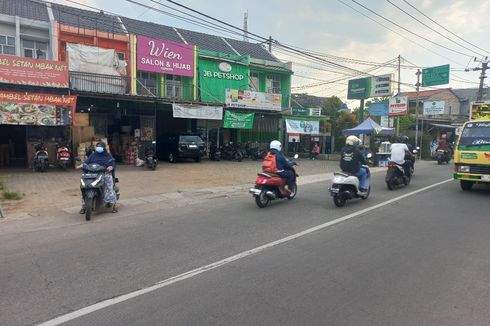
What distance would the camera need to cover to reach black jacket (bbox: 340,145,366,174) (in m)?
9.55

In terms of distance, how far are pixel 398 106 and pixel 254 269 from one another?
25641mm

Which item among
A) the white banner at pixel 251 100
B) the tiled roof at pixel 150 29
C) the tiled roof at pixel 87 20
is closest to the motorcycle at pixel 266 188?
the white banner at pixel 251 100

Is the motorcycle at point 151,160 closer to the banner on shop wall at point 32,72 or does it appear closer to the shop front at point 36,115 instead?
the shop front at point 36,115

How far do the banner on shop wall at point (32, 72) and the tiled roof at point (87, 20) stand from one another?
213 inches

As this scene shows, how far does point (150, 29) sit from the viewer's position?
83.3 feet

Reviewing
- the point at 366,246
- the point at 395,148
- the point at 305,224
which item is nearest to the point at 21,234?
the point at 305,224

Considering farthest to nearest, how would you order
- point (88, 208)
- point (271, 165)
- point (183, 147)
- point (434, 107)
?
point (434, 107) < point (183, 147) < point (271, 165) < point (88, 208)

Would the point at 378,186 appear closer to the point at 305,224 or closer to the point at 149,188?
the point at 305,224

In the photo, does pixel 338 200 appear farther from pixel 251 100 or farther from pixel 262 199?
pixel 251 100

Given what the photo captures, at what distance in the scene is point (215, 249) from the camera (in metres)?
5.96

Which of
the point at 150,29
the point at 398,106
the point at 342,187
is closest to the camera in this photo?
the point at 342,187

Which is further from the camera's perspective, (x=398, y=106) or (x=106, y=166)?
(x=398, y=106)

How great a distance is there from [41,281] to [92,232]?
2.49 meters

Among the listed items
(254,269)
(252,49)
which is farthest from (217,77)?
(254,269)
